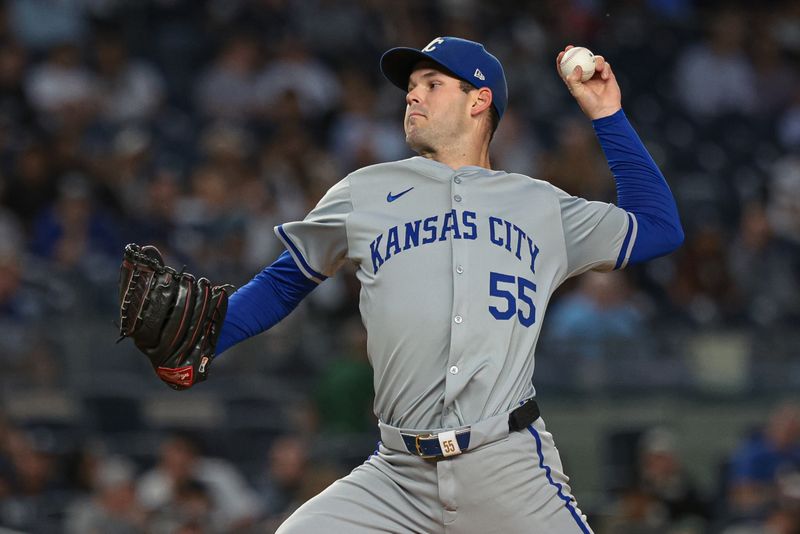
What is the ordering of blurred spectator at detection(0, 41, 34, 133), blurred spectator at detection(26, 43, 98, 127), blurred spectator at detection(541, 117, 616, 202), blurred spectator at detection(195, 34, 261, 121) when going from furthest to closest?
1. blurred spectator at detection(195, 34, 261, 121)
2. blurred spectator at detection(541, 117, 616, 202)
3. blurred spectator at detection(26, 43, 98, 127)
4. blurred spectator at detection(0, 41, 34, 133)

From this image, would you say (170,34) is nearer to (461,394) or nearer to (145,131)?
(145,131)

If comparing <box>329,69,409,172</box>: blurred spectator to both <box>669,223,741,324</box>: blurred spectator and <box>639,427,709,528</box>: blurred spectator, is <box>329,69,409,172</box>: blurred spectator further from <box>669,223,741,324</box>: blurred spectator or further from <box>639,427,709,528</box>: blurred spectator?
<box>639,427,709,528</box>: blurred spectator

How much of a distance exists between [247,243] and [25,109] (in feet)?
6.05

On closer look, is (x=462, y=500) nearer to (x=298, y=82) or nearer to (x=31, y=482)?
(x=31, y=482)

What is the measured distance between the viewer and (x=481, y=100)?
13.0 ft

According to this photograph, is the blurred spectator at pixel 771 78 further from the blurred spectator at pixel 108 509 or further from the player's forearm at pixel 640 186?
the player's forearm at pixel 640 186

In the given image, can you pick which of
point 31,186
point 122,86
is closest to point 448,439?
point 31,186

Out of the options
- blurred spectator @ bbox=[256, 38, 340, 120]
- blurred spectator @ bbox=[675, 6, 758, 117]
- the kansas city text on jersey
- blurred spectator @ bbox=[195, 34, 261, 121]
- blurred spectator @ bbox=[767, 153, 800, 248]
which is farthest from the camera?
blurred spectator @ bbox=[675, 6, 758, 117]

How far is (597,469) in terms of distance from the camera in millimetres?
7945

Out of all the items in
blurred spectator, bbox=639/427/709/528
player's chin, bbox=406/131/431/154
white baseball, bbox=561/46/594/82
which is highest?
white baseball, bbox=561/46/594/82

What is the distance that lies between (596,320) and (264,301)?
4933 mm

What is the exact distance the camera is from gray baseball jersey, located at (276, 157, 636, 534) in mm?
3604

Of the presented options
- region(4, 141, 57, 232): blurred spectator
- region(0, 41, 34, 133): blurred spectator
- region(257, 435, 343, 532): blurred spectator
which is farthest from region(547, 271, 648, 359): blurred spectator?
region(0, 41, 34, 133): blurred spectator

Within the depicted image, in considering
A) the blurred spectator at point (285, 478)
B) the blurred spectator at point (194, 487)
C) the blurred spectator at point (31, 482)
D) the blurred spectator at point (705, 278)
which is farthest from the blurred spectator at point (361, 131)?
the blurred spectator at point (31, 482)
